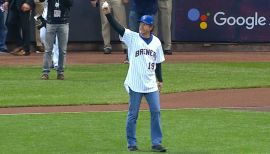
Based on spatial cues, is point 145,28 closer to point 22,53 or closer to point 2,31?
point 22,53

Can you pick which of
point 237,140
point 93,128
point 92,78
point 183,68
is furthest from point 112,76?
point 237,140

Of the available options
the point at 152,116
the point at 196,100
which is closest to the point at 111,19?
the point at 152,116

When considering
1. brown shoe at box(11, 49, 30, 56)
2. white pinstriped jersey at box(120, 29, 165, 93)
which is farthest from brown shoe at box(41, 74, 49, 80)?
white pinstriped jersey at box(120, 29, 165, 93)

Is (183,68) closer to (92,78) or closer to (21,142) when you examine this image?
(92,78)

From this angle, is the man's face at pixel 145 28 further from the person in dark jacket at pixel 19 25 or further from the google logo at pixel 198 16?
the google logo at pixel 198 16

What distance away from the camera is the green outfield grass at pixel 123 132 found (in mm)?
10656

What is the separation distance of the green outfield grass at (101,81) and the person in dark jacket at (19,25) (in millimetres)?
2711

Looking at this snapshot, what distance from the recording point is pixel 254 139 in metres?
11.3

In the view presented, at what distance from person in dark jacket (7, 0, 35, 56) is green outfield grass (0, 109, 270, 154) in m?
9.09

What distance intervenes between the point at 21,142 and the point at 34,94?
4.52 meters

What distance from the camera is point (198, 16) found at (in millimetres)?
23812

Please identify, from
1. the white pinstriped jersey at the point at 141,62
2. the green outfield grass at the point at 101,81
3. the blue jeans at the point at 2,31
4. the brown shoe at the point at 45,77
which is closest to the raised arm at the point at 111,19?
the white pinstriped jersey at the point at 141,62

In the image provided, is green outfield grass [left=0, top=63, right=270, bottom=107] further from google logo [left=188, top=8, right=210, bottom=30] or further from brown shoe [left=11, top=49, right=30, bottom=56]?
google logo [left=188, top=8, right=210, bottom=30]

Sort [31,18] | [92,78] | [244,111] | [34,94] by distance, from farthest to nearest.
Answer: [31,18], [92,78], [34,94], [244,111]
